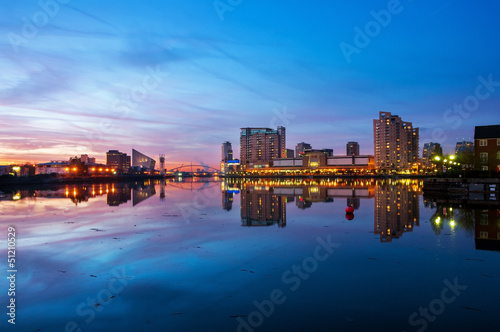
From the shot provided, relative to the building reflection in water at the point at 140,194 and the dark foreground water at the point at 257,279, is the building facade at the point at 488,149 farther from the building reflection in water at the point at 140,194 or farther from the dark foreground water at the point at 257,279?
the building reflection in water at the point at 140,194

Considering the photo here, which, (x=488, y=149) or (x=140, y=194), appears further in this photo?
(x=488, y=149)

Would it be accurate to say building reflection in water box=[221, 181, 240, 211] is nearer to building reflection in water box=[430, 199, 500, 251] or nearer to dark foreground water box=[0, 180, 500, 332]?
dark foreground water box=[0, 180, 500, 332]

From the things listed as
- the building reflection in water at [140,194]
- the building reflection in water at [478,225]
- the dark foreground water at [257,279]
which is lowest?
the building reflection in water at [140,194]

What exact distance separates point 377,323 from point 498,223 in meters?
19.3

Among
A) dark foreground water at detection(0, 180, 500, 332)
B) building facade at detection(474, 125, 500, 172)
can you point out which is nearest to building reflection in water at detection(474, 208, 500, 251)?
dark foreground water at detection(0, 180, 500, 332)

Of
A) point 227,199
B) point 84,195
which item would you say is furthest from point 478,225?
point 84,195

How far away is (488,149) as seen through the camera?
234ft

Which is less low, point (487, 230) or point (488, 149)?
point (488, 149)

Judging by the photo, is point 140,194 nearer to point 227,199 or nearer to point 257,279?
point 227,199

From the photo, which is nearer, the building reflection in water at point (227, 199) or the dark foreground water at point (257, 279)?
the dark foreground water at point (257, 279)

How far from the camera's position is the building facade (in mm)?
70500

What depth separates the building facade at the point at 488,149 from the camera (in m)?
70.5

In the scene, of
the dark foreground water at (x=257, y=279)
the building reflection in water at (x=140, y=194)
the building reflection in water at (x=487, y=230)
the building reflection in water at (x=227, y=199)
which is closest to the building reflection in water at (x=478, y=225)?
the building reflection in water at (x=487, y=230)

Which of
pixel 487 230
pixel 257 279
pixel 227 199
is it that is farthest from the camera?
pixel 227 199
